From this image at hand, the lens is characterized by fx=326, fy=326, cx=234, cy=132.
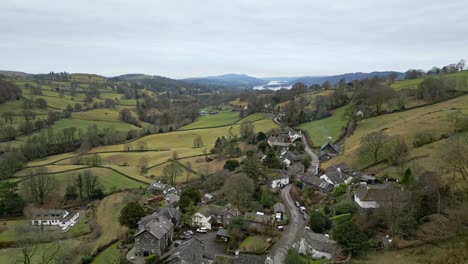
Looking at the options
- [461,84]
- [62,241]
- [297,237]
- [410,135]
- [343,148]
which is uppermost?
[461,84]

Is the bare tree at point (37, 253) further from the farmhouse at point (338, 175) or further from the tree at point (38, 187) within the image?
the farmhouse at point (338, 175)

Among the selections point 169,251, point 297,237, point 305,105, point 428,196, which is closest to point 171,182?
point 169,251

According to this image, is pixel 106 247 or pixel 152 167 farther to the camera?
pixel 152 167

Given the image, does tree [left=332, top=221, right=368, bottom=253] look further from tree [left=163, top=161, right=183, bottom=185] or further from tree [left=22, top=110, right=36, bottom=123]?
tree [left=22, top=110, right=36, bottom=123]

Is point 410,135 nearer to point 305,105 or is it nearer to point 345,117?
point 345,117

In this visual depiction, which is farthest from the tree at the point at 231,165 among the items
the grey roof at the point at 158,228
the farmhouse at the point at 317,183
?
the grey roof at the point at 158,228

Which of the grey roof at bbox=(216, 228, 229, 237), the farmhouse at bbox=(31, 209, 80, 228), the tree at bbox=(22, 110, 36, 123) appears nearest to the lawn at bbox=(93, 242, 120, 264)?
the grey roof at bbox=(216, 228, 229, 237)
